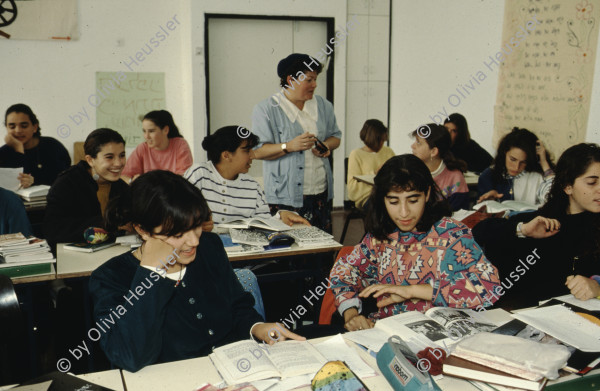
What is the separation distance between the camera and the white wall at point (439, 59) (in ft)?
15.1

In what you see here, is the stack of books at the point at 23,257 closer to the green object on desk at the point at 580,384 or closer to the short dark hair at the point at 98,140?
the short dark hair at the point at 98,140

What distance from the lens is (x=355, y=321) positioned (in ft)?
6.23

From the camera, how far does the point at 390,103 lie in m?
6.44

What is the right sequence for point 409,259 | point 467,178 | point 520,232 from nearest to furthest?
1. point 409,259
2. point 520,232
3. point 467,178

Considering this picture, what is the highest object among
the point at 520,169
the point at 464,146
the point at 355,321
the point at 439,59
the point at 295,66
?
the point at 439,59

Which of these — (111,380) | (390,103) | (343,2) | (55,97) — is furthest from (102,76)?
(111,380)

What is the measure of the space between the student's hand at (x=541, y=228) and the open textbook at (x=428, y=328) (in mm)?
902

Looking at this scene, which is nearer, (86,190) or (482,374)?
(482,374)

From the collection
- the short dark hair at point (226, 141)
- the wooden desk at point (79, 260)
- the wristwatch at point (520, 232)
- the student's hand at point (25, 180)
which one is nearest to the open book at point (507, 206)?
the wristwatch at point (520, 232)

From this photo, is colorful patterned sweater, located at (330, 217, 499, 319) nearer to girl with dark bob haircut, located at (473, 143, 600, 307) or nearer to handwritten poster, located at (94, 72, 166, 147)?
girl with dark bob haircut, located at (473, 143, 600, 307)

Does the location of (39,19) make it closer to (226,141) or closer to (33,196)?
(33,196)

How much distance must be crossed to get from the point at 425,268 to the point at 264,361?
78 cm

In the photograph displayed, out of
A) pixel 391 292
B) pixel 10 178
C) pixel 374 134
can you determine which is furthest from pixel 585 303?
pixel 10 178

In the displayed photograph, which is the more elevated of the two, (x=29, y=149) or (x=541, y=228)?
(x=29, y=149)
